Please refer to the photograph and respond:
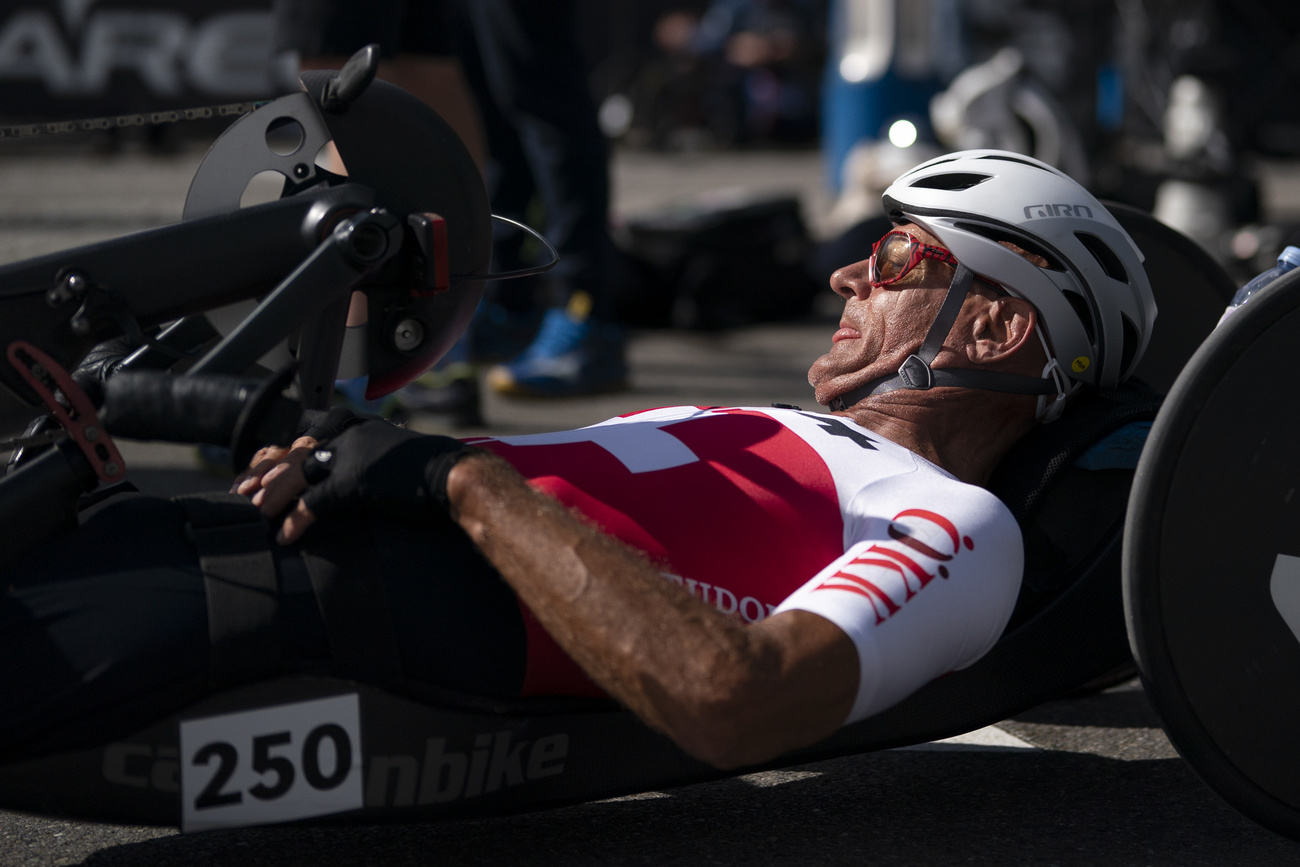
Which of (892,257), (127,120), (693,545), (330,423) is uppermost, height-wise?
(127,120)

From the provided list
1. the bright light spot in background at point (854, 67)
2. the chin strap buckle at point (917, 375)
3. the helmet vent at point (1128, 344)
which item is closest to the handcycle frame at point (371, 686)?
the helmet vent at point (1128, 344)

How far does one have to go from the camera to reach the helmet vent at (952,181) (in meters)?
2.62

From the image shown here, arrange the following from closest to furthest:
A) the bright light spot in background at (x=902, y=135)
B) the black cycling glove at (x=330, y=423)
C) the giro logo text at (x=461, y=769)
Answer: the giro logo text at (x=461, y=769) < the black cycling glove at (x=330, y=423) < the bright light spot in background at (x=902, y=135)

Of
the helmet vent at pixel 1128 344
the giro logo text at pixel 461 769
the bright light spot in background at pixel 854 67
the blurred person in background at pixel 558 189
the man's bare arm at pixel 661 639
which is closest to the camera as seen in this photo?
the man's bare arm at pixel 661 639

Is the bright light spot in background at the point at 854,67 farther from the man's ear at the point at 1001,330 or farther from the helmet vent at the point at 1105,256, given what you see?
the man's ear at the point at 1001,330

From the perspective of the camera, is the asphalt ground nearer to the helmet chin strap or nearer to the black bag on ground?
the helmet chin strap

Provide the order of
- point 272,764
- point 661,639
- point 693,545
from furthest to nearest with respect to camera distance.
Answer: point 693,545, point 272,764, point 661,639

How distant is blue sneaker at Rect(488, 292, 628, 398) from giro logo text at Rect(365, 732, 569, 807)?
339 centimetres

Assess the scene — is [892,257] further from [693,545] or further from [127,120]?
[127,120]

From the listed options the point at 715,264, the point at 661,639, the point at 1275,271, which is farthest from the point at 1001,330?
the point at 715,264

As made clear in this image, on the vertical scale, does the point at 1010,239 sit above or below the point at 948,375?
above

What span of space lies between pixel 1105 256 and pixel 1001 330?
0.25 meters

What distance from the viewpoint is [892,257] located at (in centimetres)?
260

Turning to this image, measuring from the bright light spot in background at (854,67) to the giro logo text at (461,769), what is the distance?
8823 mm
